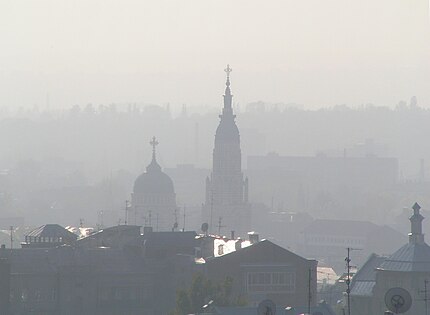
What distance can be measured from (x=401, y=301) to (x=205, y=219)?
319ft

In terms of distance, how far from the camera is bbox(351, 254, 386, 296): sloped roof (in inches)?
2131

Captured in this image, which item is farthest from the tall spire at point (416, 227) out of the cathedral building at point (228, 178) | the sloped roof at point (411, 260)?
the cathedral building at point (228, 178)

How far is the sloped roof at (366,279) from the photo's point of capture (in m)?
54.1

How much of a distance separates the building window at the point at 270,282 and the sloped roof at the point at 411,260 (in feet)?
6.86

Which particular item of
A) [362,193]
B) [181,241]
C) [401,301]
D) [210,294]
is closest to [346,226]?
[362,193]

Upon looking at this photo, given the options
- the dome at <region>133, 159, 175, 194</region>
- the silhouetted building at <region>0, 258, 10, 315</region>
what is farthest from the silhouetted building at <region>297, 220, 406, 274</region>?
the silhouetted building at <region>0, 258, 10, 315</region>

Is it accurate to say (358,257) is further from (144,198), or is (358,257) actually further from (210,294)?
(210,294)

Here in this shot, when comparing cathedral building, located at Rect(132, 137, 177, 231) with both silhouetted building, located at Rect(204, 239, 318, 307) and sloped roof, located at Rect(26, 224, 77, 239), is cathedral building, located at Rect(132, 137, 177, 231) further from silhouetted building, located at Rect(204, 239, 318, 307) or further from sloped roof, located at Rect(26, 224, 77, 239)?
silhouetted building, located at Rect(204, 239, 318, 307)

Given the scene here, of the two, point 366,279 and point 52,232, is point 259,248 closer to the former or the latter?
point 366,279

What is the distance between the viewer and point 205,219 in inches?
5015

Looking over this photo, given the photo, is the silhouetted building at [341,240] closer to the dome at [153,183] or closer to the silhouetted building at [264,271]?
the dome at [153,183]

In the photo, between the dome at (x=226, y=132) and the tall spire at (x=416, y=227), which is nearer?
the tall spire at (x=416, y=227)

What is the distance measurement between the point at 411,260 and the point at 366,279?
4.17 m

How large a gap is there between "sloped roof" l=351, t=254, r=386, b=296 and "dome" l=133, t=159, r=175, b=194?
66.1 metres
